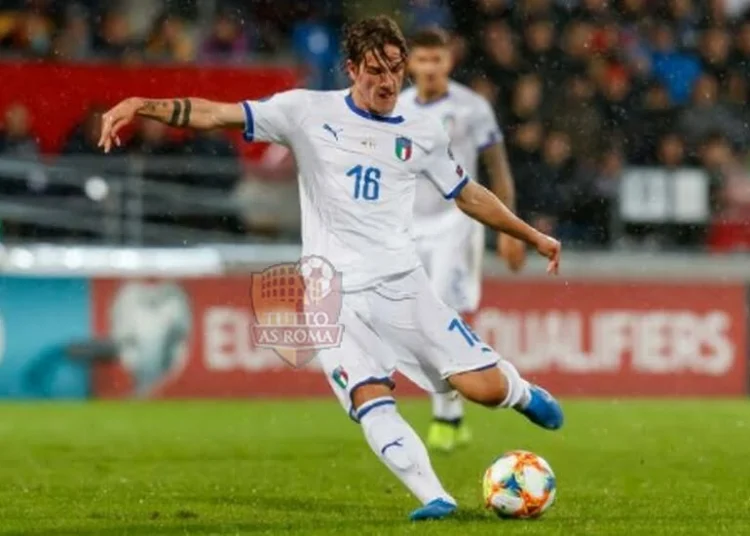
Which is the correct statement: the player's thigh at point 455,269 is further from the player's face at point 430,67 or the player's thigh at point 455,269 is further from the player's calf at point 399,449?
the player's calf at point 399,449

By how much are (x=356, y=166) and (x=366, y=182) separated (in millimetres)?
82

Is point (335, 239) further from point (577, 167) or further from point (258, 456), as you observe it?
point (577, 167)

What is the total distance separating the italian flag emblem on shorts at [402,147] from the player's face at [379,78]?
133mm

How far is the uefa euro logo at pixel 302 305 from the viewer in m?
8.73

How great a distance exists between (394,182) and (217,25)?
10254 millimetres

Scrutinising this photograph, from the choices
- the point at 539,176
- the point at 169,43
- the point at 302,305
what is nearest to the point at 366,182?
the point at 302,305

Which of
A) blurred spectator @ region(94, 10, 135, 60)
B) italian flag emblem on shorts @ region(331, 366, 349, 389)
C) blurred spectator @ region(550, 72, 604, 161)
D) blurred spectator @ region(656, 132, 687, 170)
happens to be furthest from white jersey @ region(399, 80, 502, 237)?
blurred spectator @ region(94, 10, 135, 60)

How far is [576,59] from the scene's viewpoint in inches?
728

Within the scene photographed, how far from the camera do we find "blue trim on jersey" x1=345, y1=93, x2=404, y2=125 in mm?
8631

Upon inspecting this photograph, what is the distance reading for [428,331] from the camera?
8609 millimetres

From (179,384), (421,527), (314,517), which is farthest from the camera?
(179,384)

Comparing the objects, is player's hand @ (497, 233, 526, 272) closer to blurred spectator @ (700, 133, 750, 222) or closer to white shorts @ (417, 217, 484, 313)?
white shorts @ (417, 217, 484, 313)

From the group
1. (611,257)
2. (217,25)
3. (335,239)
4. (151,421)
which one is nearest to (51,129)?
(217,25)

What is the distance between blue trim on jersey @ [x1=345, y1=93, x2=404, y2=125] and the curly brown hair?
0.25 m
